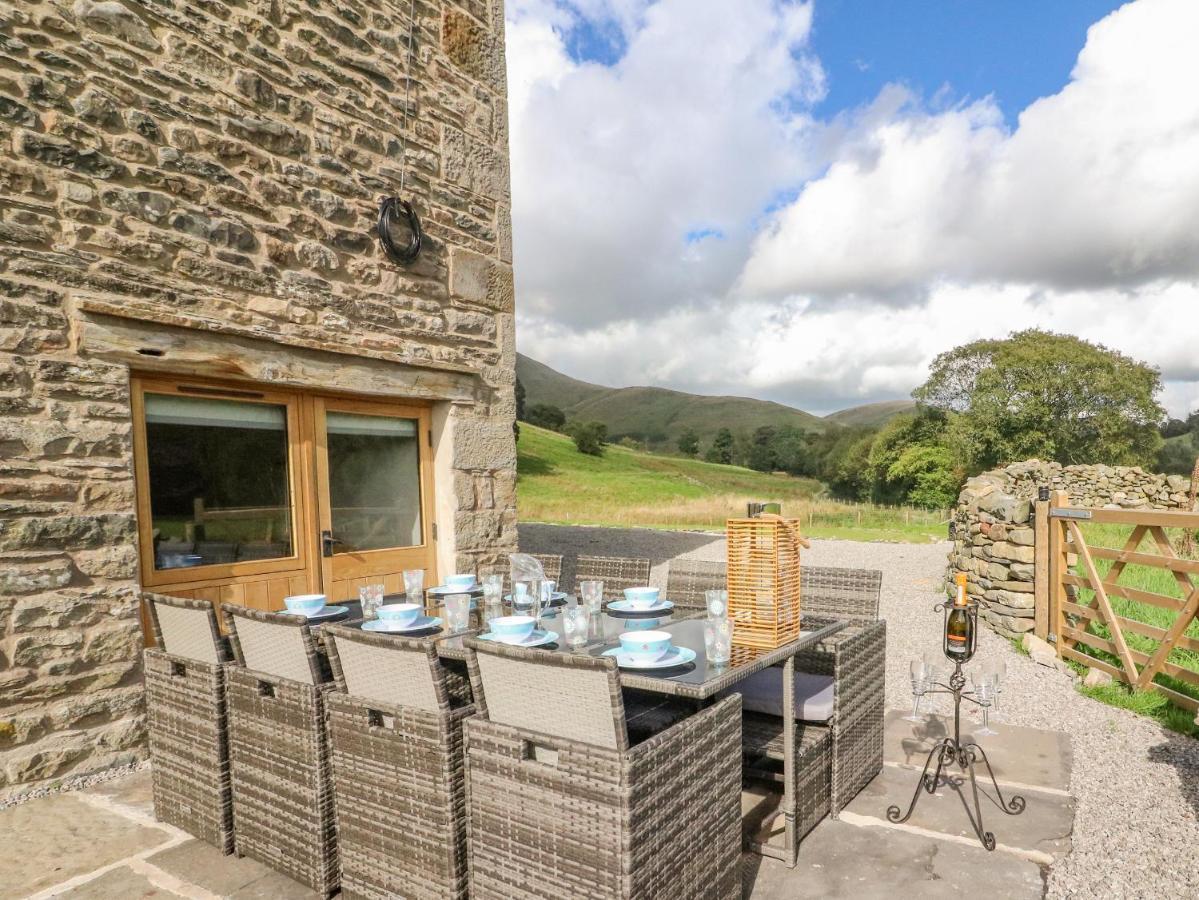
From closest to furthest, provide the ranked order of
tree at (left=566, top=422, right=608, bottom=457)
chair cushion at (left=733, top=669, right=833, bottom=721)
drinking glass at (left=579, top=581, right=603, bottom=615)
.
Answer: chair cushion at (left=733, top=669, right=833, bottom=721)
drinking glass at (left=579, top=581, right=603, bottom=615)
tree at (left=566, top=422, right=608, bottom=457)

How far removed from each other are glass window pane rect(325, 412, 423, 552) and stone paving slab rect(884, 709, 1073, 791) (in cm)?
330

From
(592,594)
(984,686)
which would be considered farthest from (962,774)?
(592,594)

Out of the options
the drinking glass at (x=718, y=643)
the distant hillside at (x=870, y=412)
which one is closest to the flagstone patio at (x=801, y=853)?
the drinking glass at (x=718, y=643)

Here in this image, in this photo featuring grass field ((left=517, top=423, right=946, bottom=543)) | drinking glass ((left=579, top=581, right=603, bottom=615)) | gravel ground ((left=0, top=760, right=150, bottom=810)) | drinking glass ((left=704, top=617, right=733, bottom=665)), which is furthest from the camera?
grass field ((left=517, top=423, right=946, bottom=543))

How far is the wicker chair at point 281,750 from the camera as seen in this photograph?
2189 millimetres

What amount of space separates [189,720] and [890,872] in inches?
99.8

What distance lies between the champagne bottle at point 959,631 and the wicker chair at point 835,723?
0.35 meters

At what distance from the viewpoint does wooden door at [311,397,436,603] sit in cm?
436

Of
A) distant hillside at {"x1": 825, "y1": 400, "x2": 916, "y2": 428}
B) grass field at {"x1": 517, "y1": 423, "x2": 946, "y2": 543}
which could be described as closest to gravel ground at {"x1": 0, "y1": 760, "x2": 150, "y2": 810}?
grass field at {"x1": 517, "y1": 423, "x2": 946, "y2": 543}

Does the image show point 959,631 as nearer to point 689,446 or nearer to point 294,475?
point 294,475

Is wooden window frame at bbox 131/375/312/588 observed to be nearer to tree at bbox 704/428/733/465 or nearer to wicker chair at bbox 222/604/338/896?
wicker chair at bbox 222/604/338/896

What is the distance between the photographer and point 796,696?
280 centimetres

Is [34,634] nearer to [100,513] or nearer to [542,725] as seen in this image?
[100,513]

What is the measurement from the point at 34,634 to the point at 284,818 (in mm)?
1677
